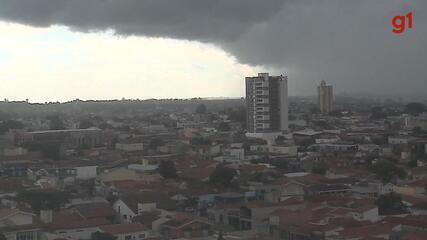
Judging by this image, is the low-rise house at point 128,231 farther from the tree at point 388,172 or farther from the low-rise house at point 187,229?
the tree at point 388,172

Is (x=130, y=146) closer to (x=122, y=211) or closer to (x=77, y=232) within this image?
(x=122, y=211)

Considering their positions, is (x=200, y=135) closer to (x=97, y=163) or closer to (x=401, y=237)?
(x=97, y=163)

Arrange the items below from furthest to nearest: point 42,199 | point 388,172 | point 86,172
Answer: point 86,172
point 388,172
point 42,199

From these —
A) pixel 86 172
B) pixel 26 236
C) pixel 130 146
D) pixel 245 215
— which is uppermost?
pixel 130 146

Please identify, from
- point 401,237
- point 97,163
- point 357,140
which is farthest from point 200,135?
point 401,237

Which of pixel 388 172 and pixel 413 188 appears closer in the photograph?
pixel 413 188

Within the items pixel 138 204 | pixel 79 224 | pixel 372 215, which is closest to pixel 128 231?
pixel 79 224

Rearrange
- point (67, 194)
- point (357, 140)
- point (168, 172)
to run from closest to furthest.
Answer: point (67, 194), point (168, 172), point (357, 140)
